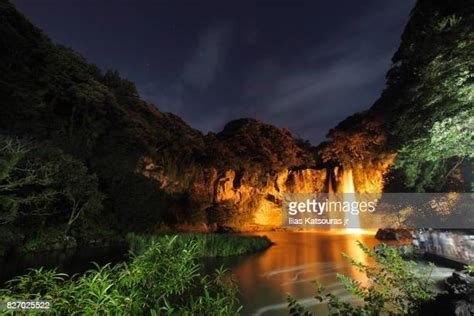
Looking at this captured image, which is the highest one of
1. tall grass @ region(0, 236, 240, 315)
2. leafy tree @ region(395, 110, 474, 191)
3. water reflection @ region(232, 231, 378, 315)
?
leafy tree @ region(395, 110, 474, 191)

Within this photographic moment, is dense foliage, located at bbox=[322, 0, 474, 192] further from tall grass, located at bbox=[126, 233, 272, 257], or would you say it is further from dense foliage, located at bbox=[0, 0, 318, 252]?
dense foliage, located at bbox=[0, 0, 318, 252]

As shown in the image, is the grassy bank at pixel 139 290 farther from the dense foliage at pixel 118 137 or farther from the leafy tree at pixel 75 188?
the dense foliage at pixel 118 137

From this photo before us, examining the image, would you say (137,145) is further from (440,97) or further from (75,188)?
(440,97)

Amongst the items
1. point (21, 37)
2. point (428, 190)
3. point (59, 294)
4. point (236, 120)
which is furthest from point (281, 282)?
point (236, 120)

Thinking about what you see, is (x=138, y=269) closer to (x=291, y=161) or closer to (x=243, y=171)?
(x=243, y=171)

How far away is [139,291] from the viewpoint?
250 cm

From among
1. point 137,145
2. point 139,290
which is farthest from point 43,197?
point 137,145

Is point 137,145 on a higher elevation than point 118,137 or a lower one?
lower

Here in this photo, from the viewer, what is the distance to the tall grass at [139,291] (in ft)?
7.22

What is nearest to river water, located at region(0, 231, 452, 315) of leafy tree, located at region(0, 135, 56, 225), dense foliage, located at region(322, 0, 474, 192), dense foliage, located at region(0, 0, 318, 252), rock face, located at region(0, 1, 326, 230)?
leafy tree, located at region(0, 135, 56, 225)

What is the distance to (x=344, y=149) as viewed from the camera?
21.4 meters

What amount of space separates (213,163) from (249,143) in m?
3.23

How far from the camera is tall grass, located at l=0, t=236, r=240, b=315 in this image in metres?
2.20

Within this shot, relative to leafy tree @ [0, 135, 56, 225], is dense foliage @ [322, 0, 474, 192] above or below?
above
